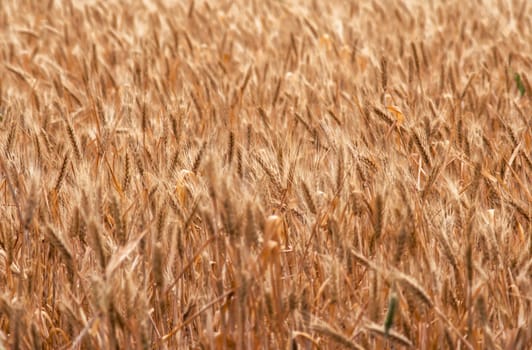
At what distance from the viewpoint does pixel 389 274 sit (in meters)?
1.79

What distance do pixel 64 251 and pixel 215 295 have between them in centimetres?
38

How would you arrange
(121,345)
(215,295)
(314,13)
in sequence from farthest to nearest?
(314,13), (215,295), (121,345)

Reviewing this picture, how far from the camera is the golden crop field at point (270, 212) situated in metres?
1.79

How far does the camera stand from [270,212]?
2.21 meters

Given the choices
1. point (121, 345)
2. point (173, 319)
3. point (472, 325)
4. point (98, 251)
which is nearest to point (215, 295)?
point (173, 319)

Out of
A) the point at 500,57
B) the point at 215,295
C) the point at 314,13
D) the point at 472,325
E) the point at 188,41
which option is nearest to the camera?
the point at 472,325

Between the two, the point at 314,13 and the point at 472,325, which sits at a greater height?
the point at 472,325

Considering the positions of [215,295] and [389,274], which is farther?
[215,295]

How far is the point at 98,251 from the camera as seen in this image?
1.74 meters

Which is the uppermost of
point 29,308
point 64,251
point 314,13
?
point 64,251

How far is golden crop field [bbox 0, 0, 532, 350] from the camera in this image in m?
1.79

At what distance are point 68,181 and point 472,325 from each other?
131 cm

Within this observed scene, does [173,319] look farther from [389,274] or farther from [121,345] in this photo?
[389,274]

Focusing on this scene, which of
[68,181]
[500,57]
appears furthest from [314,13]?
[68,181]
